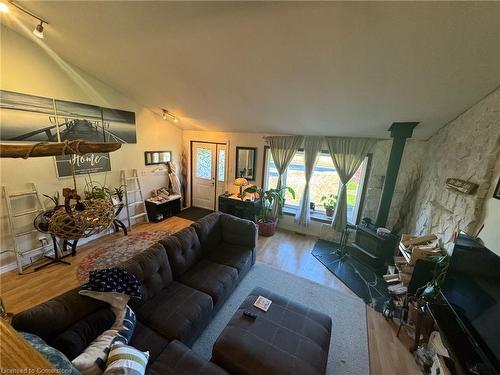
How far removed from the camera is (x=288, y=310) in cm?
198

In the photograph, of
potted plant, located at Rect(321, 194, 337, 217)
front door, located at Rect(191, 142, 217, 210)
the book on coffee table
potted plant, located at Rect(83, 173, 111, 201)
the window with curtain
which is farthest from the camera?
front door, located at Rect(191, 142, 217, 210)

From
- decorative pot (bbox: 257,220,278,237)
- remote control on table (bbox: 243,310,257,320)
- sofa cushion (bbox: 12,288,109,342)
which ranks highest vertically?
sofa cushion (bbox: 12,288,109,342)

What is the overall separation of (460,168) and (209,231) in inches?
120

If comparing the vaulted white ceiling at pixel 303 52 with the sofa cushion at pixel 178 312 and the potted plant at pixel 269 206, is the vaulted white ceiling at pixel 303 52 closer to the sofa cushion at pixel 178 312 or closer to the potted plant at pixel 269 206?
the potted plant at pixel 269 206

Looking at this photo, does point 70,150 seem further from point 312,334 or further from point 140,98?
point 140,98

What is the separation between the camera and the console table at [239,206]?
4523 millimetres

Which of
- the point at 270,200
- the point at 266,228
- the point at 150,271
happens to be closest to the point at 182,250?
the point at 150,271

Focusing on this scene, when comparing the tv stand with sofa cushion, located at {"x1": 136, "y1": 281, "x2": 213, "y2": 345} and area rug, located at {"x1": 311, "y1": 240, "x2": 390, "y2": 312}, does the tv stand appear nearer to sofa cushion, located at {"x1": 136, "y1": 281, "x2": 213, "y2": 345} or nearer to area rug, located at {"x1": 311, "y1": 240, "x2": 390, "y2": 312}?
area rug, located at {"x1": 311, "y1": 240, "x2": 390, "y2": 312}

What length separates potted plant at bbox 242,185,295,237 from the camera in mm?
4365

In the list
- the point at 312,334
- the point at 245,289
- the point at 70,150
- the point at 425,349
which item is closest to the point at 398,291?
the point at 425,349

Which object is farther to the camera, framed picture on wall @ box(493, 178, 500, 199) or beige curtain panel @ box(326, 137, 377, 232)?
beige curtain panel @ box(326, 137, 377, 232)

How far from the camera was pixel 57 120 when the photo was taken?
317 cm

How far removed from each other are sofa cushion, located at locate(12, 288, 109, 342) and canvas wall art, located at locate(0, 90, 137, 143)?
2584 mm

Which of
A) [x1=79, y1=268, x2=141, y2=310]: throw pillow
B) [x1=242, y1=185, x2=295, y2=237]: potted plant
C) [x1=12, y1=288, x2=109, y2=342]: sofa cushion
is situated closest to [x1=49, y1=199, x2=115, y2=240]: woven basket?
[x1=79, y1=268, x2=141, y2=310]: throw pillow
